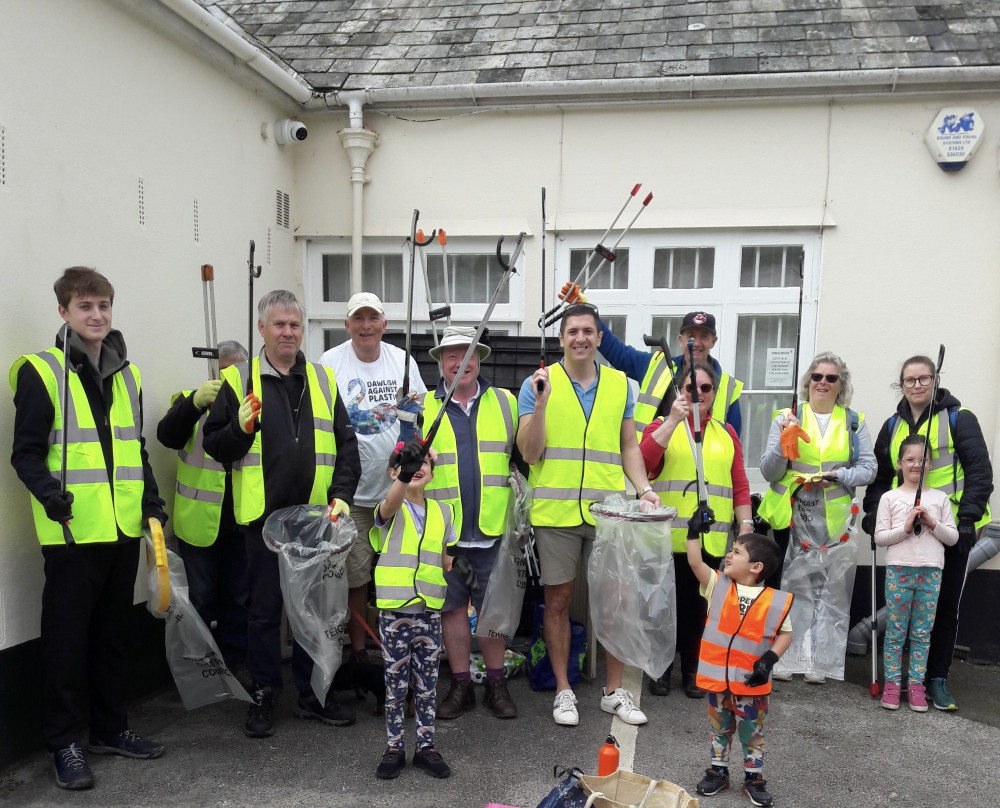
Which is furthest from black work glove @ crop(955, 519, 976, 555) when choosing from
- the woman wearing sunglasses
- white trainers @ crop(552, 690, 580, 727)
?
white trainers @ crop(552, 690, 580, 727)

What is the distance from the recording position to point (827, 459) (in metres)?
4.31

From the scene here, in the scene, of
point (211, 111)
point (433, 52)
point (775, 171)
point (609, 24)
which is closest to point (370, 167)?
point (433, 52)

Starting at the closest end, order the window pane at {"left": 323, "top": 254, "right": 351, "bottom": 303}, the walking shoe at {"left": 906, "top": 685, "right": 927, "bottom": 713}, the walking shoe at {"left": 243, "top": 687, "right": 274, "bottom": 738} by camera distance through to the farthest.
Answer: the walking shoe at {"left": 243, "top": 687, "right": 274, "bottom": 738}, the walking shoe at {"left": 906, "top": 685, "right": 927, "bottom": 713}, the window pane at {"left": 323, "top": 254, "right": 351, "bottom": 303}

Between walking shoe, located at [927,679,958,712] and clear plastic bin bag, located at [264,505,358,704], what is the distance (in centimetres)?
291

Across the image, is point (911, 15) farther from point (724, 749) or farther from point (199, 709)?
point (199, 709)

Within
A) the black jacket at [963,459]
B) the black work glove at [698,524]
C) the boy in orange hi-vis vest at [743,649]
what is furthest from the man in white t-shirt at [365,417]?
the black jacket at [963,459]

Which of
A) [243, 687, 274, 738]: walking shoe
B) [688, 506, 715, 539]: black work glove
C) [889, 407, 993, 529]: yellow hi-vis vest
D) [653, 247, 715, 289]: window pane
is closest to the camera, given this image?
[688, 506, 715, 539]: black work glove

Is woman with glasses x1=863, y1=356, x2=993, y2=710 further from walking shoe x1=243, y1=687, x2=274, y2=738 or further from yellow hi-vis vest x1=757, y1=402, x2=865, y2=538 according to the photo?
walking shoe x1=243, y1=687, x2=274, y2=738

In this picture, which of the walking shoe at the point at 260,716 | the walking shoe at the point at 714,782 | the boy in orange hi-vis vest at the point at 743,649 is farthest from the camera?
the walking shoe at the point at 260,716

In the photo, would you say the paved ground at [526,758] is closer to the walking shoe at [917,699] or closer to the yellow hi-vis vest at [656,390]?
the walking shoe at [917,699]

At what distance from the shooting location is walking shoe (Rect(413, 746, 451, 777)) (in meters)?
3.26

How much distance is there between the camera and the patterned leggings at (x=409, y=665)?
3234 mm

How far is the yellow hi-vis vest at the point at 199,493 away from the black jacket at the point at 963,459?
331 centimetres

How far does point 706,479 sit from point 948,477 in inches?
49.6
